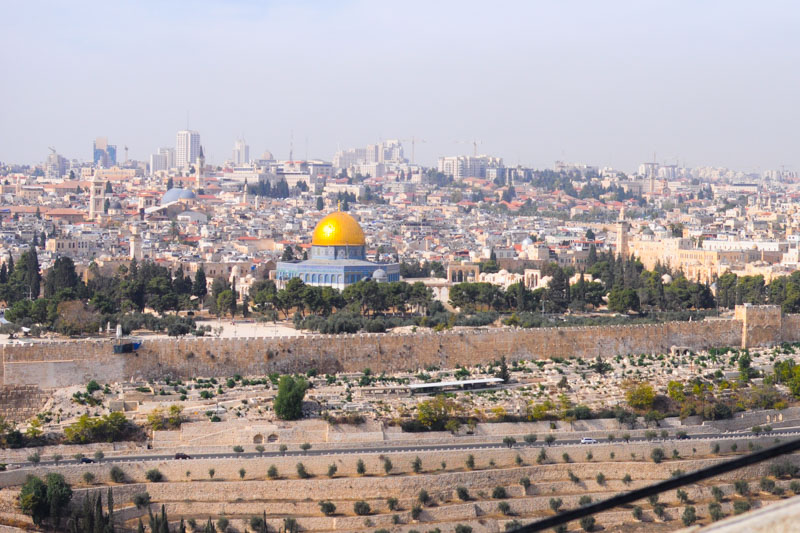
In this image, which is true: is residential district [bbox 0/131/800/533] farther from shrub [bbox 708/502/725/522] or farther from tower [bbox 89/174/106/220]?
tower [bbox 89/174/106/220]

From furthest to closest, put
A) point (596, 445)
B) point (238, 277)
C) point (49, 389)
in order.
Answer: point (238, 277)
point (49, 389)
point (596, 445)

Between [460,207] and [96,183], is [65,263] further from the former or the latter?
[460,207]

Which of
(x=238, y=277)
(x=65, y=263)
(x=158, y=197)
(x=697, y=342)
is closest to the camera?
(x=697, y=342)

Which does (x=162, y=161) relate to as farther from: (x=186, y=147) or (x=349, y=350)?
(x=349, y=350)

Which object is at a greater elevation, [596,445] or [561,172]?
[561,172]

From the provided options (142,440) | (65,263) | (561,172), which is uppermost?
(561,172)

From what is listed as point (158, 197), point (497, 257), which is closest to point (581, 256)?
point (497, 257)
